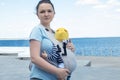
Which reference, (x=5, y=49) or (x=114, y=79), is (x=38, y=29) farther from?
(x=5, y=49)

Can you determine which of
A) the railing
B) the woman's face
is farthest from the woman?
the railing

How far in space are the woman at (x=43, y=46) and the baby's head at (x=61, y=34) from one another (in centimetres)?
7

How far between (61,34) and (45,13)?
0.71ft

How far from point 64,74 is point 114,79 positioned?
545 centimetres

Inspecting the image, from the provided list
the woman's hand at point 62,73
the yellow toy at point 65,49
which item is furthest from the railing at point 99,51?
the woman's hand at point 62,73

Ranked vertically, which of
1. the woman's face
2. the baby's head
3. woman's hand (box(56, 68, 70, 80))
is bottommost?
woman's hand (box(56, 68, 70, 80))

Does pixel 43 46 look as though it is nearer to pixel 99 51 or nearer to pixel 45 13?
pixel 45 13

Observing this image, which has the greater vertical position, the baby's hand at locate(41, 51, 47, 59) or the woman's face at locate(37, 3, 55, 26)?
the woman's face at locate(37, 3, 55, 26)

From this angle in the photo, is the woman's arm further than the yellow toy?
No

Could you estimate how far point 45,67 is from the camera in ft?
7.18

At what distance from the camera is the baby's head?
7.55ft

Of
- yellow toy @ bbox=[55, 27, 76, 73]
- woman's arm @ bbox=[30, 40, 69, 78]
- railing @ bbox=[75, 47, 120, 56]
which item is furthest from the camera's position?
railing @ bbox=[75, 47, 120, 56]

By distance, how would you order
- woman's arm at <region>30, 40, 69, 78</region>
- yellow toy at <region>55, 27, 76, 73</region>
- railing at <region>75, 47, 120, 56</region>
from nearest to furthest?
1. woman's arm at <region>30, 40, 69, 78</region>
2. yellow toy at <region>55, 27, 76, 73</region>
3. railing at <region>75, 47, 120, 56</region>

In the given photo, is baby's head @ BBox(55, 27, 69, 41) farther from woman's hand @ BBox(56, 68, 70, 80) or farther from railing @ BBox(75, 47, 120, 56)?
railing @ BBox(75, 47, 120, 56)
